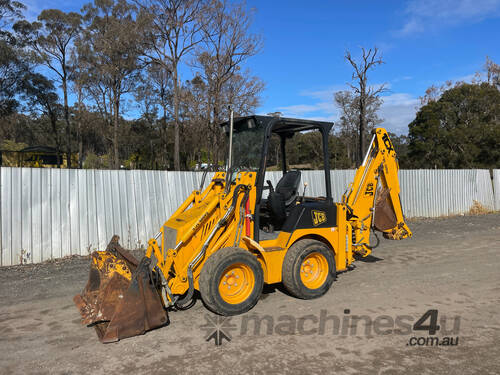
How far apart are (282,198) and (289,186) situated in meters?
0.39

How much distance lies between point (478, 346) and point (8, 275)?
7.54m

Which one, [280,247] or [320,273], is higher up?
[280,247]

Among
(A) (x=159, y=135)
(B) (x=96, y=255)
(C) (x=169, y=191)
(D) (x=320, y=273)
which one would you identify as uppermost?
(A) (x=159, y=135)

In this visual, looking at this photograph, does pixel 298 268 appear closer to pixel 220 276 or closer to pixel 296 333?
pixel 296 333

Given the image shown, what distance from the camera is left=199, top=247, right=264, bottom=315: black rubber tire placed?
443 centimetres

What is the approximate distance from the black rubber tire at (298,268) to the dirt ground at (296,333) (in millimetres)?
149

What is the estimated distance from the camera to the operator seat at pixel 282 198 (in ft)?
17.9

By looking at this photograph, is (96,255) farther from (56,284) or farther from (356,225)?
(356,225)

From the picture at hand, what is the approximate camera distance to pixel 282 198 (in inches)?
217

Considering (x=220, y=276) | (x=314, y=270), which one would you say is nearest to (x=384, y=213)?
(x=314, y=270)

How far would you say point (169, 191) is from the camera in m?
9.66

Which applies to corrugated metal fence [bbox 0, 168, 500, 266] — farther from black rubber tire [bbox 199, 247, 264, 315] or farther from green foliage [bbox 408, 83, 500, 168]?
green foliage [bbox 408, 83, 500, 168]

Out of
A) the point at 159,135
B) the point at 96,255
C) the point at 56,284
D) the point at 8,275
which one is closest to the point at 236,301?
the point at 96,255

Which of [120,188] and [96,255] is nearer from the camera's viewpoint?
[96,255]
